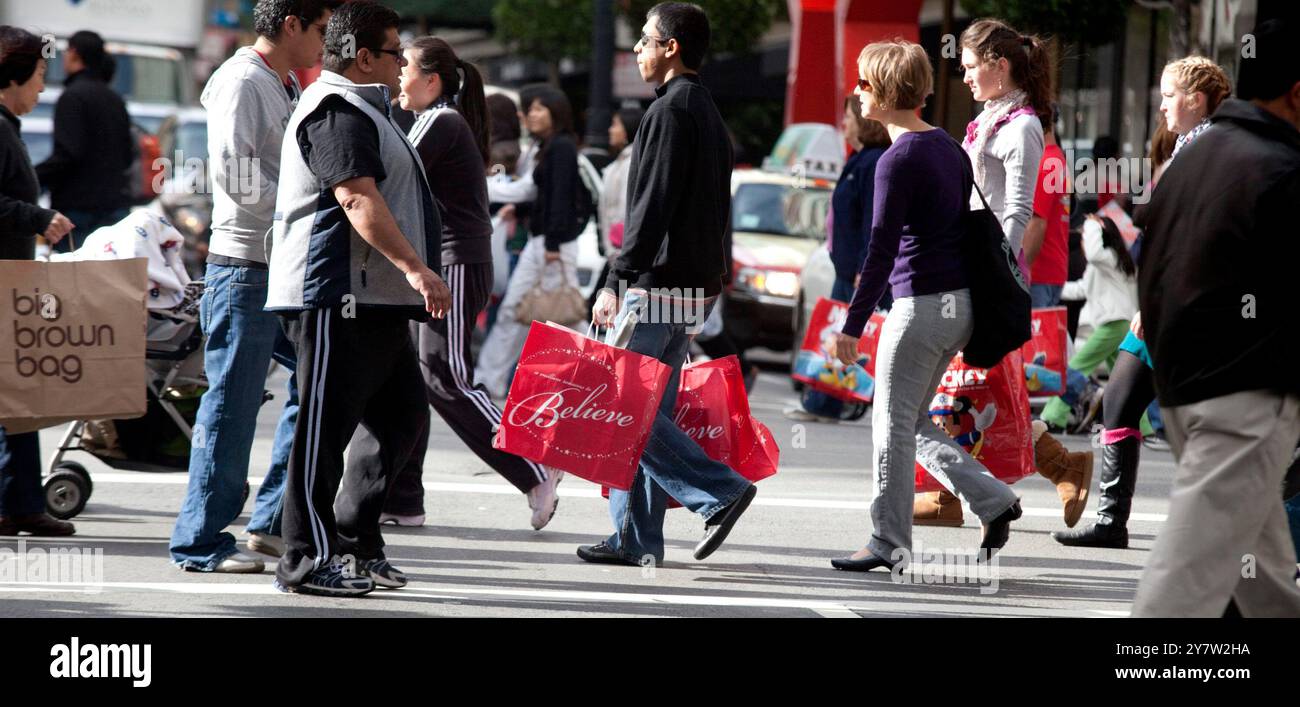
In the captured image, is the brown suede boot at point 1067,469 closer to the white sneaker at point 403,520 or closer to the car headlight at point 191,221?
the white sneaker at point 403,520

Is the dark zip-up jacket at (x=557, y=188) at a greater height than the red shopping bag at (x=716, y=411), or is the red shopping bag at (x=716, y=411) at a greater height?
the dark zip-up jacket at (x=557, y=188)

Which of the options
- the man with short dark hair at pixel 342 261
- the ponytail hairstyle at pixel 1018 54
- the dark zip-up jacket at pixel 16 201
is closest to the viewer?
the man with short dark hair at pixel 342 261

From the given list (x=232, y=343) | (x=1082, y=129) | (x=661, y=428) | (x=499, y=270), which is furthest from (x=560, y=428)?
(x=1082, y=129)

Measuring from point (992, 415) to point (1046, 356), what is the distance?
1.49 meters

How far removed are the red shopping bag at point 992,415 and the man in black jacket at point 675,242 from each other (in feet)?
3.87

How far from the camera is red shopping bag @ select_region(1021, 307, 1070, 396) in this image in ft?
27.2

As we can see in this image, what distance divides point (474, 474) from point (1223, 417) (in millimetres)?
5107

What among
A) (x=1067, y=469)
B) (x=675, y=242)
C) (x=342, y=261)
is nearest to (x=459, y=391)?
(x=675, y=242)

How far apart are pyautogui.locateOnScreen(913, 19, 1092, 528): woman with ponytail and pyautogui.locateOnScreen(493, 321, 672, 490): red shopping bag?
1.70 meters

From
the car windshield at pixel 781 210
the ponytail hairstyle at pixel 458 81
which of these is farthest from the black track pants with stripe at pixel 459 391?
the car windshield at pixel 781 210

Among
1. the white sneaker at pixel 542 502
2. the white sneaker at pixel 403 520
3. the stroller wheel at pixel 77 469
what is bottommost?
the white sneaker at pixel 403 520

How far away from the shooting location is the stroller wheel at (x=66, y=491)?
705 centimetres

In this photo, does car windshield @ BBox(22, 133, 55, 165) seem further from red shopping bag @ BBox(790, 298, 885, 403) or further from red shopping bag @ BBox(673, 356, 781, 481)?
red shopping bag @ BBox(673, 356, 781, 481)
